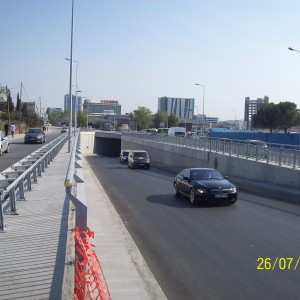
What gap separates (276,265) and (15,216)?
19.0 ft

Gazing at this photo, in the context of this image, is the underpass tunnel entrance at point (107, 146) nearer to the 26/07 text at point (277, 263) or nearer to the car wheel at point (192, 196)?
the car wheel at point (192, 196)

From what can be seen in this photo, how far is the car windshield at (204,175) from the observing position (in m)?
17.8

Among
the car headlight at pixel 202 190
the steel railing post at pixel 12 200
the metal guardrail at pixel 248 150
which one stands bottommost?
the car headlight at pixel 202 190

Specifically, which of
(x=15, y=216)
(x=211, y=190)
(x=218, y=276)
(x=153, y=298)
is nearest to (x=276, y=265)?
(x=218, y=276)

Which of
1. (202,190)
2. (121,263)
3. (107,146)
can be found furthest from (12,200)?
(107,146)

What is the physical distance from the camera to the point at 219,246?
998 centimetres

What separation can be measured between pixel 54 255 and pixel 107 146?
90.4m

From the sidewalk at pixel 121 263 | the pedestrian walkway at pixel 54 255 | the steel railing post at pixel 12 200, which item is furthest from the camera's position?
the steel railing post at pixel 12 200

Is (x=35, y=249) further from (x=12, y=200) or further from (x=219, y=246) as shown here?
(x=219, y=246)

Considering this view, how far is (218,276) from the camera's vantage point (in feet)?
25.6

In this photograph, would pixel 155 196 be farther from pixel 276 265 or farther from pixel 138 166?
pixel 138 166

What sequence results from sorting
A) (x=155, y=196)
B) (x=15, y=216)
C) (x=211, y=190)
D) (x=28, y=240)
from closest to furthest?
(x=28, y=240), (x=15, y=216), (x=211, y=190), (x=155, y=196)

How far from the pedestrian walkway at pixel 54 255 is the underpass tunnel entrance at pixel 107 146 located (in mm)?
82081

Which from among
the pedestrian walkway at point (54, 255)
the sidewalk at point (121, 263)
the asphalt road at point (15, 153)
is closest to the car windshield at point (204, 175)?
the sidewalk at point (121, 263)
